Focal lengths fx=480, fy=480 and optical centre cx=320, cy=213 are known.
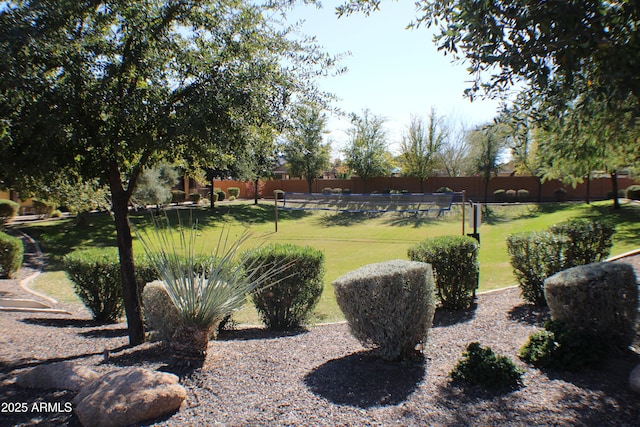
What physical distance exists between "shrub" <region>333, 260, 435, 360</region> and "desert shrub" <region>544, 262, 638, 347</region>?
4.89ft

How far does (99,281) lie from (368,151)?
36.3 m

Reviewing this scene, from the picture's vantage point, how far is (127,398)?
12.0 ft

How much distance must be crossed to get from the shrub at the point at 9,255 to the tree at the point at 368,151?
32.4 m

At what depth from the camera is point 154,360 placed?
499 centimetres

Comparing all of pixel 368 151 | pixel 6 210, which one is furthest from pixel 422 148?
pixel 6 210

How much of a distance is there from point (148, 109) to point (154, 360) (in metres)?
2.87

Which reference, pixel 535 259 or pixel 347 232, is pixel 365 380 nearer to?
pixel 535 259

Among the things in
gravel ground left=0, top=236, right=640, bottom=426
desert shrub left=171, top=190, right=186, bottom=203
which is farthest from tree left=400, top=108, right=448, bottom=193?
gravel ground left=0, top=236, right=640, bottom=426

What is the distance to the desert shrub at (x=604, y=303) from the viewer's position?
487 cm

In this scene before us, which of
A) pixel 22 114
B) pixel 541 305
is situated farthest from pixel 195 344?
pixel 541 305

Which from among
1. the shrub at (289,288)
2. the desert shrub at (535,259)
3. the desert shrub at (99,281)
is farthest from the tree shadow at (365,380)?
the desert shrub at (99,281)

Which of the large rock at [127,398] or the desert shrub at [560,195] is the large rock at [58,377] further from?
the desert shrub at [560,195]

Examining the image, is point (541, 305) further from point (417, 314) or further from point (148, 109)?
point (148, 109)

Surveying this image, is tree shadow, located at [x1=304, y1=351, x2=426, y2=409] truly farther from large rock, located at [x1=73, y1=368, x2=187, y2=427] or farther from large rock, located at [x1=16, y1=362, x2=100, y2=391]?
large rock, located at [x1=16, y1=362, x2=100, y2=391]
